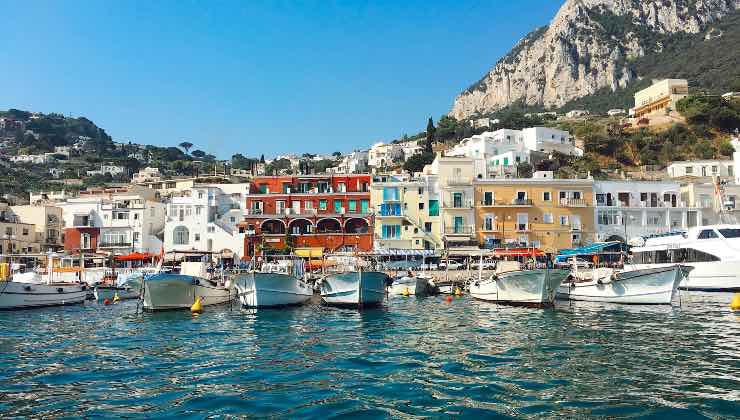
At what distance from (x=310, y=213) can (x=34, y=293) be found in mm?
35003

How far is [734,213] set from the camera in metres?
60.4

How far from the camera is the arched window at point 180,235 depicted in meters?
67.8

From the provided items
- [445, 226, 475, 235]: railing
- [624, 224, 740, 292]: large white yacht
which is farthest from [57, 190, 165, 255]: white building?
[624, 224, 740, 292]: large white yacht

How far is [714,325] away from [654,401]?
44.0ft

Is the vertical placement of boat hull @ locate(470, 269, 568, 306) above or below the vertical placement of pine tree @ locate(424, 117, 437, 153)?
below

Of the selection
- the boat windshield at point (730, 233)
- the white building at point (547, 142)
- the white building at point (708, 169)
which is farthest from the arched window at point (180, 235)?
the white building at point (708, 169)

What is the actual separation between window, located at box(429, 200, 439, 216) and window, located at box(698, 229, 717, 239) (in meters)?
28.7

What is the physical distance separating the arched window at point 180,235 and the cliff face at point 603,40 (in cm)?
13840

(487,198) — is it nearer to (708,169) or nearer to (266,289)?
(708,169)

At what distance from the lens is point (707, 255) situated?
38375mm

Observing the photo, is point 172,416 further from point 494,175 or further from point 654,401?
point 494,175

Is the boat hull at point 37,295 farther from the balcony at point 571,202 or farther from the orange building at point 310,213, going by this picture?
the balcony at point 571,202

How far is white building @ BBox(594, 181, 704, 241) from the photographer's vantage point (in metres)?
61.2

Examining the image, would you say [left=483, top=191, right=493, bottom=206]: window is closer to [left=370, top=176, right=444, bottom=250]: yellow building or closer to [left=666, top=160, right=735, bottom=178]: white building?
[left=370, top=176, right=444, bottom=250]: yellow building
